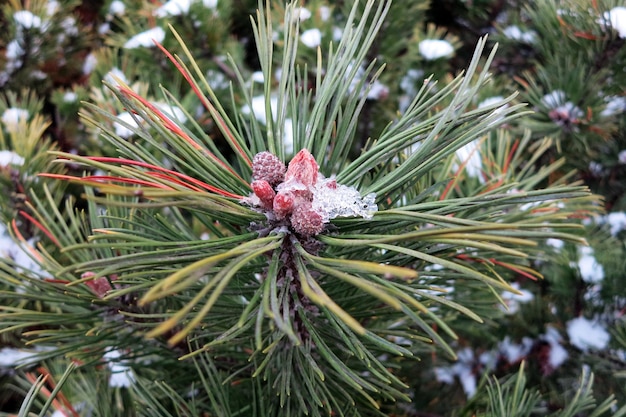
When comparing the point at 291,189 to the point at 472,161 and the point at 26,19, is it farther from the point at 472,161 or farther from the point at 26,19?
the point at 26,19

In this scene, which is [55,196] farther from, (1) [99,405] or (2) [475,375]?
(2) [475,375]

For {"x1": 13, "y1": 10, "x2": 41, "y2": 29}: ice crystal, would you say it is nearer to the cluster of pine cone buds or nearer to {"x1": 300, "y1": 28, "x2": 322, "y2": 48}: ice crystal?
{"x1": 300, "y1": 28, "x2": 322, "y2": 48}: ice crystal

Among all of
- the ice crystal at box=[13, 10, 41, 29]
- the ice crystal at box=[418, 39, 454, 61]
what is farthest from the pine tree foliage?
the ice crystal at box=[13, 10, 41, 29]

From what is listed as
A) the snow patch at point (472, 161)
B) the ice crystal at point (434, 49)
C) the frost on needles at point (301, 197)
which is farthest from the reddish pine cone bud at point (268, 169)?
the ice crystal at point (434, 49)

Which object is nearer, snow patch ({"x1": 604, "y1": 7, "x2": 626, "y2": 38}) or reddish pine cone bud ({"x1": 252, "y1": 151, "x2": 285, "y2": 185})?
reddish pine cone bud ({"x1": 252, "y1": 151, "x2": 285, "y2": 185})

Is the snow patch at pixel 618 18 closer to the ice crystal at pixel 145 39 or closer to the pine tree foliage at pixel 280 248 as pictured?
the pine tree foliage at pixel 280 248

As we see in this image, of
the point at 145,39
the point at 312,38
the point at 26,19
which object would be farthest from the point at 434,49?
the point at 26,19
